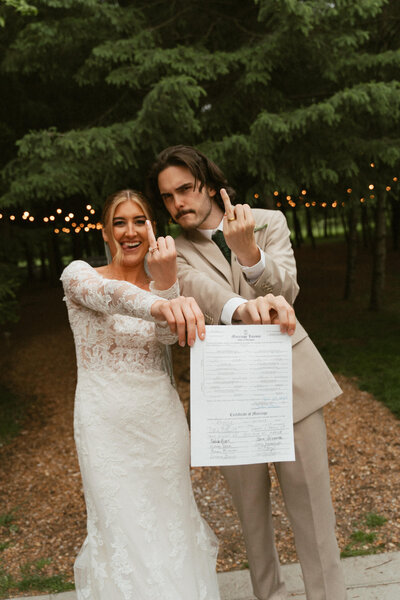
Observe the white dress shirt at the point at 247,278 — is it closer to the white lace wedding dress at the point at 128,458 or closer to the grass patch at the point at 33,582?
the white lace wedding dress at the point at 128,458

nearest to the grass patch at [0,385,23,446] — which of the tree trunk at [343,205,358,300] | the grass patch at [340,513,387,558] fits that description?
the grass patch at [340,513,387,558]

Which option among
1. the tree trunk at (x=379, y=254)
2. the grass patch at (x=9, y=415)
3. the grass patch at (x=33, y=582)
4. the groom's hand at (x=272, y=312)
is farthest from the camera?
the tree trunk at (x=379, y=254)

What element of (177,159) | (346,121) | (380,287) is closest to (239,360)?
(177,159)

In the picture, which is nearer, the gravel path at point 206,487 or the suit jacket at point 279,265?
the suit jacket at point 279,265

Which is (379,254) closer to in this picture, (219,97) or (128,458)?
(219,97)

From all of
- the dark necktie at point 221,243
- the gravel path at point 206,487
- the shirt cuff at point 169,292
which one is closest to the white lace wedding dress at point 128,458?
the shirt cuff at point 169,292

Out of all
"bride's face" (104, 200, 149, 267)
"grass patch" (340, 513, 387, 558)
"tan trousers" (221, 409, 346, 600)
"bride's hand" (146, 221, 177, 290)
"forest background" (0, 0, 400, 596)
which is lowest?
"grass patch" (340, 513, 387, 558)

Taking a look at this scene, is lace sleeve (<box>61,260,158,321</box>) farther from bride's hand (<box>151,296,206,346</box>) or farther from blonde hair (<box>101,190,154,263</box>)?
blonde hair (<box>101,190,154,263</box>)

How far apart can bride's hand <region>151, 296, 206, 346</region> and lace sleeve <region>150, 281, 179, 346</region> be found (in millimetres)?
139

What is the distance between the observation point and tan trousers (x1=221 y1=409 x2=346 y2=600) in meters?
2.42

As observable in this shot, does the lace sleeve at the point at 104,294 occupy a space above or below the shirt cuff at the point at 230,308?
above

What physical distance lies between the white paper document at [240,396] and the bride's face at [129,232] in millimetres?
786

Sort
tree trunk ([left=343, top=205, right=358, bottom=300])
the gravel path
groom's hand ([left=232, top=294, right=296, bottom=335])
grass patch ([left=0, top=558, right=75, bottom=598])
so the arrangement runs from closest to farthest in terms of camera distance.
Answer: groom's hand ([left=232, top=294, right=296, bottom=335])
grass patch ([left=0, top=558, right=75, bottom=598])
the gravel path
tree trunk ([left=343, top=205, right=358, bottom=300])

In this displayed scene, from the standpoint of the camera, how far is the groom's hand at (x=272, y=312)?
1872 millimetres
